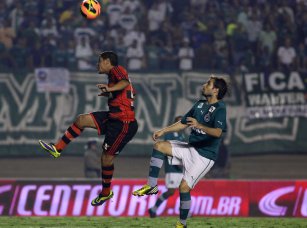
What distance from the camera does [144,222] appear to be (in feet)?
52.0

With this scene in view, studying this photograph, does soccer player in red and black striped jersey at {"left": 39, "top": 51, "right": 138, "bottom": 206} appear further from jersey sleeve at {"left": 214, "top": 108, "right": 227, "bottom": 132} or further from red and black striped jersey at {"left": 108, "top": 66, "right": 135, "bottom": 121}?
jersey sleeve at {"left": 214, "top": 108, "right": 227, "bottom": 132}

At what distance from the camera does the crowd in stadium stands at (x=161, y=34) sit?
22688mm

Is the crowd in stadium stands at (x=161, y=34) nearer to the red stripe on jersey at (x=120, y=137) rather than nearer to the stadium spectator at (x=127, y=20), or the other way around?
the stadium spectator at (x=127, y=20)

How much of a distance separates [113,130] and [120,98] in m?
0.52

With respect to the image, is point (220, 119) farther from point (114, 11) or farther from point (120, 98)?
point (114, 11)

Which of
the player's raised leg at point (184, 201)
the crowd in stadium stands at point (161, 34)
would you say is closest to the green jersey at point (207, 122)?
the player's raised leg at point (184, 201)

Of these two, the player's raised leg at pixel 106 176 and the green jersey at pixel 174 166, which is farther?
the green jersey at pixel 174 166

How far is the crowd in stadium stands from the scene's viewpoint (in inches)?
893

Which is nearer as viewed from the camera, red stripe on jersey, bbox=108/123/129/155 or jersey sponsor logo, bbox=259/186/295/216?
red stripe on jersey, bbox=108/123/129/155

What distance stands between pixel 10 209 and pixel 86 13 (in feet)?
19.4

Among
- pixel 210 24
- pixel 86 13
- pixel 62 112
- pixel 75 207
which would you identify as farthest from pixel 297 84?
pixel 86 13

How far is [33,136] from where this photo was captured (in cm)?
2162

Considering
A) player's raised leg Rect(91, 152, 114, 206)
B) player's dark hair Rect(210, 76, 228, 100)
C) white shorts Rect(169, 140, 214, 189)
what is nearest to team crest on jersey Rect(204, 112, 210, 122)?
player's dark hair Rect(210, 76, 228, 100)

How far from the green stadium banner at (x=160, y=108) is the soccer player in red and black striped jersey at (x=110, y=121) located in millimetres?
8664
